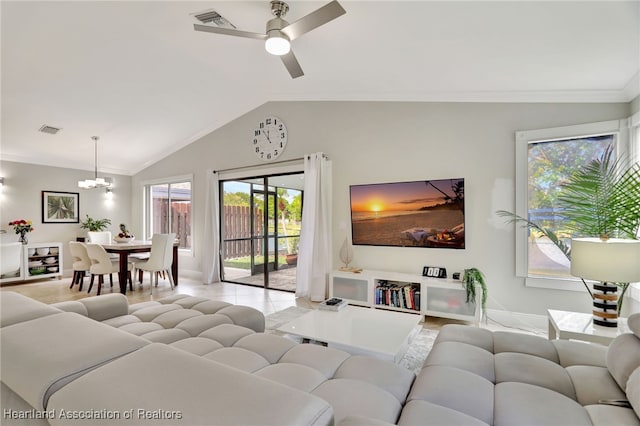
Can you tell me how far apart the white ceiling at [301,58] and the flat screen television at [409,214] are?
1.12 m

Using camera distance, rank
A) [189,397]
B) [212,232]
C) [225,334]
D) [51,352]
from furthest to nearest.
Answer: [212,232] < [225,334] < [51,352] < [189,397]

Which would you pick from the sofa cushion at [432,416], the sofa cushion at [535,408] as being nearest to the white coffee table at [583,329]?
the sofa cushion at [535,408]

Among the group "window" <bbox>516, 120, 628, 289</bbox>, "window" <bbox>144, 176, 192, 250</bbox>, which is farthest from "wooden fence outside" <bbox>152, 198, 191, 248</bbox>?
"window" <bbox>516, 120, 628, 289</bbox>

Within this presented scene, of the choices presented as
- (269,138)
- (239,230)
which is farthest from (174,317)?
(239,230)

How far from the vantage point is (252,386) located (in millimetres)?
709

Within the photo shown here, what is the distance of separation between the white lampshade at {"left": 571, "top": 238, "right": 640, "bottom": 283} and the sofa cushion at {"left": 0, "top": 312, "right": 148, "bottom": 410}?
2.54 meters

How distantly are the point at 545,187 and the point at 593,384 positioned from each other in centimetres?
250

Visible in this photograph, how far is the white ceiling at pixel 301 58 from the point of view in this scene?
2334 millimetres

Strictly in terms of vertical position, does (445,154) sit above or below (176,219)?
above

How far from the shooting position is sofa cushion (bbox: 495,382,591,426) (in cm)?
102

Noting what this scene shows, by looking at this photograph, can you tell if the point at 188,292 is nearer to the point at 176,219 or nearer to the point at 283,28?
the point at 176,219

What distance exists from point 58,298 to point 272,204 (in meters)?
3.52

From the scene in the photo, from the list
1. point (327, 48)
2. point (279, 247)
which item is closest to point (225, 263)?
point (279, 247)

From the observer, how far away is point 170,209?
6.70m
